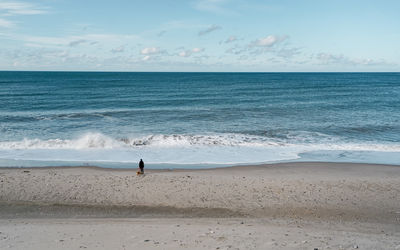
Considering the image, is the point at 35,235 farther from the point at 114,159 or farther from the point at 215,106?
the point at 215,106

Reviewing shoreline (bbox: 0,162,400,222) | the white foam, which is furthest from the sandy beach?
the white foam

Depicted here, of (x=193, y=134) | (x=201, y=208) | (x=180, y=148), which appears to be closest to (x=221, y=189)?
(x=201, y=208)

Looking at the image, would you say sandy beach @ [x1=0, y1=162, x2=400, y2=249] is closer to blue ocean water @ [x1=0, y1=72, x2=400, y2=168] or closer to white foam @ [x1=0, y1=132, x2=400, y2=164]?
white foam @ [x1=0, y1=132, x2=400, y2=164]

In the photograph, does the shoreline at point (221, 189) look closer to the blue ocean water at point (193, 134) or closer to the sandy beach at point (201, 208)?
the sandy beach at point (201, 208)

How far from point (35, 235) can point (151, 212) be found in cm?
405

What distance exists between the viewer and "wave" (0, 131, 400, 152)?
25.0 meters

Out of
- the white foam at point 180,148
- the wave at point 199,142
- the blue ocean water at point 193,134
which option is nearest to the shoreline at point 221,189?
the blue ocean water at point 193,134

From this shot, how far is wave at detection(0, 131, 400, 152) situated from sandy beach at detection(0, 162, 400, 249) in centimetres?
614

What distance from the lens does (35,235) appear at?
1018 cm

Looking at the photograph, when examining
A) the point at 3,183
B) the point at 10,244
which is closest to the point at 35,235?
the point at 10,244

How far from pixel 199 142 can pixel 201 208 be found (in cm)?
1335

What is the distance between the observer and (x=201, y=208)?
13.1 meters

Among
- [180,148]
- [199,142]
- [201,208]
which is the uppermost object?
[199,142]

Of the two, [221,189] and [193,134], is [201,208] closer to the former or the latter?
[221,189]
